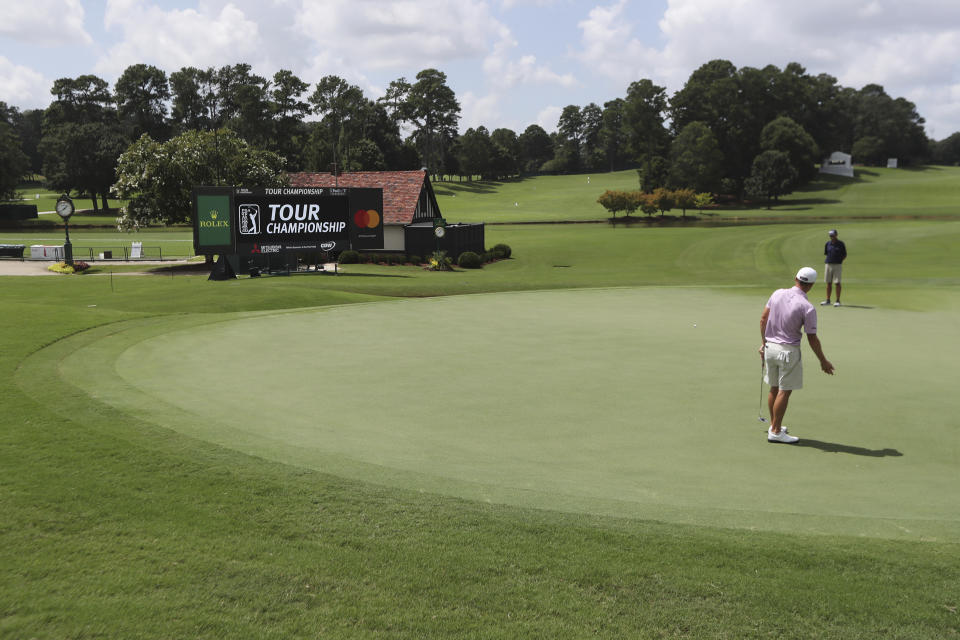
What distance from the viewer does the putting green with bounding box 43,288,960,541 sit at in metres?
7.62

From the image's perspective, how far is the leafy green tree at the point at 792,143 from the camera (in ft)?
368

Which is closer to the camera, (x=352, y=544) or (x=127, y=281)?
(x=352, y=544)

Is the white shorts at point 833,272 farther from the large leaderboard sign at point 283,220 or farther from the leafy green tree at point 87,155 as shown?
the leafy green tree at point 87,155

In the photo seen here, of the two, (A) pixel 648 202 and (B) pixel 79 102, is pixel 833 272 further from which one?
(B) pixel 79 102

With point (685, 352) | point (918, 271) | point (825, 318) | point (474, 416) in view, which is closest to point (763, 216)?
point (918, 271)

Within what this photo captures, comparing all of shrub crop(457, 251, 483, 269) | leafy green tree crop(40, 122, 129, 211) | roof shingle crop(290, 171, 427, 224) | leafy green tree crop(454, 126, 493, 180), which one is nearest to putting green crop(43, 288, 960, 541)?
shrub crop(457, 251, 483, 269)

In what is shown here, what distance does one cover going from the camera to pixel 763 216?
9094 cm

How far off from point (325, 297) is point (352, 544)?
68.8 ft

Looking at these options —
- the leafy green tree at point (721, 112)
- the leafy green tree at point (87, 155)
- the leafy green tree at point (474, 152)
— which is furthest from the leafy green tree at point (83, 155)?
the leafy green tree at point (721, 112)

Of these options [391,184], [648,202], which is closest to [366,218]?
[391,184]

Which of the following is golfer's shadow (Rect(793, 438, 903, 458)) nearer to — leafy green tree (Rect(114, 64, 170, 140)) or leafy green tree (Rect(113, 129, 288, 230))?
leafy green tree (Rect(113, 129, 288, 230))

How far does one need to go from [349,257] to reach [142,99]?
102866mm

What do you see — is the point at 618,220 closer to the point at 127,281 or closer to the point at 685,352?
the point at 127,281

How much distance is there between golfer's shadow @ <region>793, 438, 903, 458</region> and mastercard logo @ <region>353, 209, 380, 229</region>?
114ft
